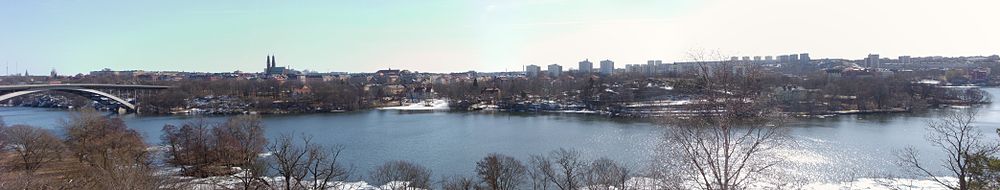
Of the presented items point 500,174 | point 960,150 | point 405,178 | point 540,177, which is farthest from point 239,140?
point 960,150

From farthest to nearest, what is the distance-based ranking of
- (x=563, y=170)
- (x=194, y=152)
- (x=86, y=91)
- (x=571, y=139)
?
(x=86, y=91)
(x=571, y=139)
(x=194, y=152)
(x=563, y=170)

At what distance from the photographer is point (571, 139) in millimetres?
13070

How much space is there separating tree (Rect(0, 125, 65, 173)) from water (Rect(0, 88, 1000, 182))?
4.08 meters

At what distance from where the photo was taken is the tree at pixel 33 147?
8.31m

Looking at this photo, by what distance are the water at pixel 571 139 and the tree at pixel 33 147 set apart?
13.4 ft

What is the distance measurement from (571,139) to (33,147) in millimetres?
9082

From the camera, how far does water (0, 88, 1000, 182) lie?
942cm

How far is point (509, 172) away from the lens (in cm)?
717

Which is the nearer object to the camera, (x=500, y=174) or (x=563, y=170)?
(x=500, y=174)

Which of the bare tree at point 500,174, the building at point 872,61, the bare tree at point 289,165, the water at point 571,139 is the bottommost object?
the water at point 571,139

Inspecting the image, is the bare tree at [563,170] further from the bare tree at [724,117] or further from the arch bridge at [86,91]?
the arch bridge at [86,91]

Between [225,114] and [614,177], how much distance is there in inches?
827

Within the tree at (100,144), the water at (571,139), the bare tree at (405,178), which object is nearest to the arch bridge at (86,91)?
the water at (571,139)

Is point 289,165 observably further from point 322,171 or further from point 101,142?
point 101,142
